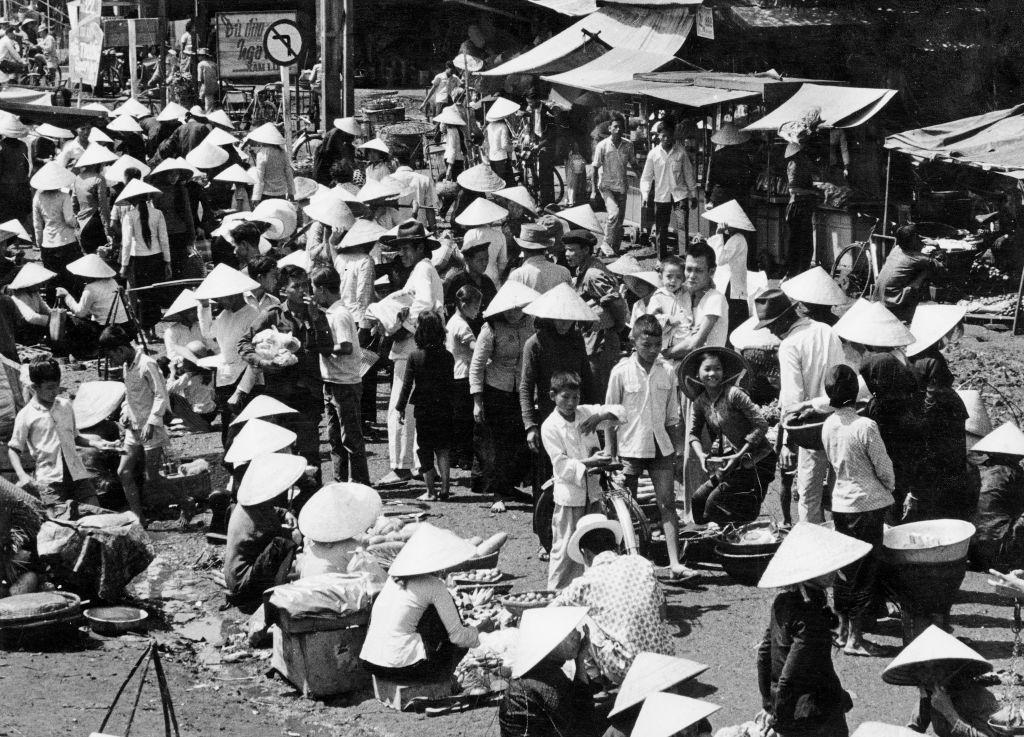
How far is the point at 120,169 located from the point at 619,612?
11273 millimetres

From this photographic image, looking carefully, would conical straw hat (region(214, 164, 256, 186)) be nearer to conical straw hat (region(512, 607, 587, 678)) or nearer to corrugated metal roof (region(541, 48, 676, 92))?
corrugated metal roof (region(541, 48, 676, 92))

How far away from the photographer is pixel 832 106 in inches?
659

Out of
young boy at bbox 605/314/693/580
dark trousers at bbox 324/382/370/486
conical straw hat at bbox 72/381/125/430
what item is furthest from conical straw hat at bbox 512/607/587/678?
conical straw hat at bbox 72/381/125/430

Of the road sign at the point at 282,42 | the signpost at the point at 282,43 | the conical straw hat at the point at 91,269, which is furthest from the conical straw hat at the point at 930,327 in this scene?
the road sign at the point at 282,42

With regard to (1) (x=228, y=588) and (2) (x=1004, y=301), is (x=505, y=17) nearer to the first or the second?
(2) (x=1004, y=301)

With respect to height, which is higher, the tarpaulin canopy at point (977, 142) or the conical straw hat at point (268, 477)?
the tarpaulin canopy at point (977, 142)

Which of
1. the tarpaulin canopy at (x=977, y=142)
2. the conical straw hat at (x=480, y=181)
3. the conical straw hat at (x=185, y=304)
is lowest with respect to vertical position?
the conical straw hat at (x=185, y=304)

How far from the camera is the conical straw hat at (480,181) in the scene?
15367 millimetres

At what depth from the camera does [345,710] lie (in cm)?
812

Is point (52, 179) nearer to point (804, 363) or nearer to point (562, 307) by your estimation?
point (562, 307)

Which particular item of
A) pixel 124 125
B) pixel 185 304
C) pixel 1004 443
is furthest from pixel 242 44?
pixel 1004 443

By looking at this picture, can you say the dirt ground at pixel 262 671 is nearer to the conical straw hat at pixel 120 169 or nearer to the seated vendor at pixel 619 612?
the seated vendor at pixel 619 612

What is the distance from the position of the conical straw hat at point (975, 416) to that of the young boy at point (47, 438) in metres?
6.50

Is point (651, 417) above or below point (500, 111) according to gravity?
below
